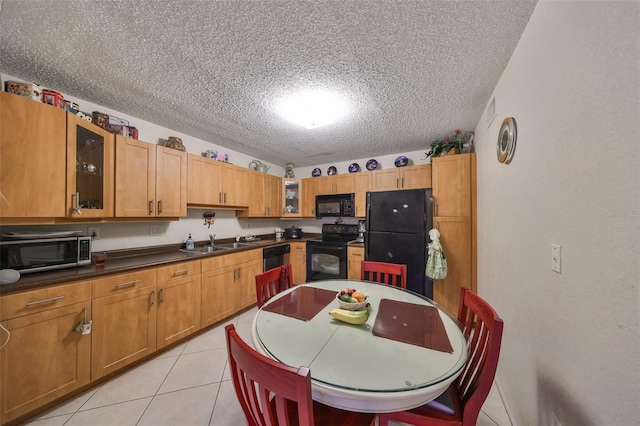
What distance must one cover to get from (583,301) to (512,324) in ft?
2.52

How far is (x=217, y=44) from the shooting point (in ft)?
4.28

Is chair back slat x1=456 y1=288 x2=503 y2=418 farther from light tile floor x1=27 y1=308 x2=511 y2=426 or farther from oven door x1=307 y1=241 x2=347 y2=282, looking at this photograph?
oven door x1=307 y1=241 x2=347 y2=282

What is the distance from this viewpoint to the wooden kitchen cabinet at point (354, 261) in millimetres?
3107

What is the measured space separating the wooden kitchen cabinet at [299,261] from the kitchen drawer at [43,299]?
2.48 meters

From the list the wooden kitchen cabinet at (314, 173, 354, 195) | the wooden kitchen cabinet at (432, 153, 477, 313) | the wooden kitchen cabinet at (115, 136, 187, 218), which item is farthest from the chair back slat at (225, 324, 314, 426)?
the wooden kitchen cabinet at (314, 173, 354, 195)

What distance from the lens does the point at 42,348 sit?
1335mm

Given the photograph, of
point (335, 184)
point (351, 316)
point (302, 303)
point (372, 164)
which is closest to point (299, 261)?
point (335, 184)

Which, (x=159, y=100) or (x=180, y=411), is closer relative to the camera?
(x=180, y=411)

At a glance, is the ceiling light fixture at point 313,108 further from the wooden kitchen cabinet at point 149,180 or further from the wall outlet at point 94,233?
the wall outlet at point 94,233

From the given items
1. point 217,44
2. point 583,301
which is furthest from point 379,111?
point 583,301

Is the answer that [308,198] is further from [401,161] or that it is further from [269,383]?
[269,383]

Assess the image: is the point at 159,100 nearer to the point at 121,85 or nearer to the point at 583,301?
the point at 121,85

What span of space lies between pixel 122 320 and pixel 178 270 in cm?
53

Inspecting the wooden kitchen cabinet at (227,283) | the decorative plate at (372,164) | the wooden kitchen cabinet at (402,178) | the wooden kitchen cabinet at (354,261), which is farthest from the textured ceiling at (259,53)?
the wooden kitchen cabinet at (354,261)
